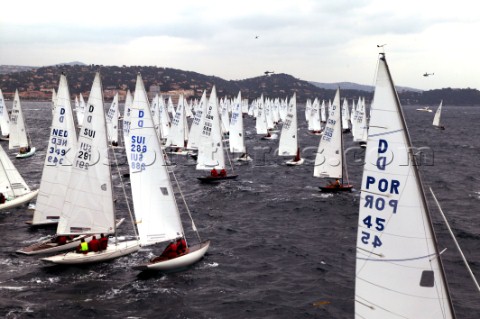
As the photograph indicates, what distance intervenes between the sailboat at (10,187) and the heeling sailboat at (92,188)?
477 inches

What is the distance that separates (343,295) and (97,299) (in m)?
10.9

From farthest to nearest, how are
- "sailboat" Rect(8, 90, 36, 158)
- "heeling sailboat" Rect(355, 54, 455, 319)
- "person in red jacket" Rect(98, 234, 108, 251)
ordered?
"sailboat" Rect(8, 90, 36, 158) < "person in red jacket" Rect(98, 234, 108, 251) < "heeling sailboat" Rect(355, 54, 455, 319)

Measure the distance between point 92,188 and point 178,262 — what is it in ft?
20.3

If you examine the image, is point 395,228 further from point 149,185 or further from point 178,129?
point 178,129

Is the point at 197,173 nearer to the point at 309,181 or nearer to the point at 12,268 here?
the point at 309,181

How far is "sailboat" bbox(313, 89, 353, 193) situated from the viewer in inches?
1564

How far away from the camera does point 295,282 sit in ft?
72.9

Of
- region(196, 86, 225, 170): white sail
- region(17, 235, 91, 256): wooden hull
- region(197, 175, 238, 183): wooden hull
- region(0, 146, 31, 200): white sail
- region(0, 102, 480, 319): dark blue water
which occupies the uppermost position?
region(196, 86, 225, 170): white sail

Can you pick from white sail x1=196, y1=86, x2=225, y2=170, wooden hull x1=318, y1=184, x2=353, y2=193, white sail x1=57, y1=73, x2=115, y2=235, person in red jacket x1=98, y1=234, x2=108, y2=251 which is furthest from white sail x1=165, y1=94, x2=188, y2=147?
person in red jacket x1=98, y1=234, x2=108, y2=251

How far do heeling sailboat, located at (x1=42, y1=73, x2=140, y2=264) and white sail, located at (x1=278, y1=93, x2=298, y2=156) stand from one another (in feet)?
103

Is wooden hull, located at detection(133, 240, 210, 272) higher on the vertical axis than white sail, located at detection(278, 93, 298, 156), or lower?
lower

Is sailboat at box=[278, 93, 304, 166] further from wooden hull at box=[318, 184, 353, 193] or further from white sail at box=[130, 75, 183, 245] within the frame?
white sail at box=[130, 75, 183, 245]

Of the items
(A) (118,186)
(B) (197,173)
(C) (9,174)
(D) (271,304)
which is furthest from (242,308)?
(B) (197,173)

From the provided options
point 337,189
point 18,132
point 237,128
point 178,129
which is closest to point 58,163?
point 337,189
